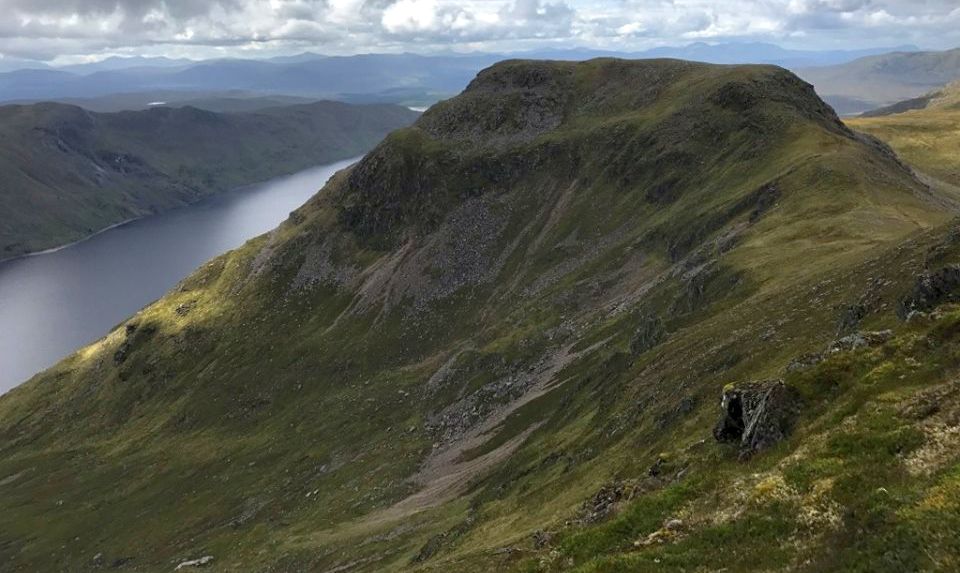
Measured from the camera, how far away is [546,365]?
93.0 m

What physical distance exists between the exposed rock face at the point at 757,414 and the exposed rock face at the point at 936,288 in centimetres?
1048

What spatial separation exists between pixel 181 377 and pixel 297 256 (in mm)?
41024

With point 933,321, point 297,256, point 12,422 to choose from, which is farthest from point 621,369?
point 12,422

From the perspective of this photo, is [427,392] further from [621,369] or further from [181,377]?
[181,377]

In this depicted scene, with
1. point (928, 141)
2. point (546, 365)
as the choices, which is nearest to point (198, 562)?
point (546, 365)

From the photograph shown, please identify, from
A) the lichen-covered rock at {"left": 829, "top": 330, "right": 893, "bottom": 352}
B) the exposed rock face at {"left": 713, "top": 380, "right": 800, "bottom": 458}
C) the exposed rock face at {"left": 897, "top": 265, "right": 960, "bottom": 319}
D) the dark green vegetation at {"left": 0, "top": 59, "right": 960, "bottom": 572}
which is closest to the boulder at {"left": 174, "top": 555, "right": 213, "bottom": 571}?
the dark green vegetation at {"left": 0, "top": 59, "right": 960, "bottom": 572}

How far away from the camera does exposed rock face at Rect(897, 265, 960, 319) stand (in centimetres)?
3316

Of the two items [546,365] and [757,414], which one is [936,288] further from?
[546,365]

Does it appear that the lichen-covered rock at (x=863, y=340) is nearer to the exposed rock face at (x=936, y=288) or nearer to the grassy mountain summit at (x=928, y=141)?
the exposed rock face at (x=936, y=288)

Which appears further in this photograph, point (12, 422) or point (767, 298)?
point (12, 422)

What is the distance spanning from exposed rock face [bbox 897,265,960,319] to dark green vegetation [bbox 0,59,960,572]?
13 centimetres

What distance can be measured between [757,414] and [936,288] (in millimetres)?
13548

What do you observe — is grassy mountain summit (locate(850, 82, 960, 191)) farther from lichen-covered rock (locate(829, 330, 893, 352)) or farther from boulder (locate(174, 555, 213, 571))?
boulder (locate(174, 555, 213, 571))

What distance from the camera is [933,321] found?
30234mm
